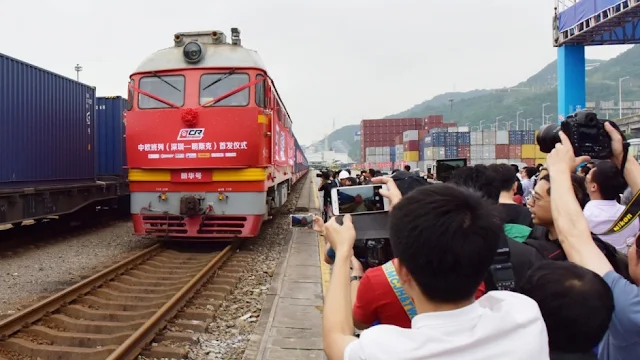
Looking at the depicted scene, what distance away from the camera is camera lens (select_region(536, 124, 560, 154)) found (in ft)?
7.26

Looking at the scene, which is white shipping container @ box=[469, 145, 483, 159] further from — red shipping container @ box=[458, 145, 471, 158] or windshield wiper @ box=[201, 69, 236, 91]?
windshield wiper @ box=[201, 69, 236, 91]

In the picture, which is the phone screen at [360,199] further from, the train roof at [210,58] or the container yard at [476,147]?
the container yard at [476,147]

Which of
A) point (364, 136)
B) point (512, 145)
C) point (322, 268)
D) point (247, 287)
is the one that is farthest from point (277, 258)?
point (364, 136)

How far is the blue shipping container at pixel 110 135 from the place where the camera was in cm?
1371

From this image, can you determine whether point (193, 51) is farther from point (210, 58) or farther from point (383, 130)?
point (383, 130)

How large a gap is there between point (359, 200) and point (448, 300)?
3.66 ft

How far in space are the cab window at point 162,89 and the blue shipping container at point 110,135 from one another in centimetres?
550

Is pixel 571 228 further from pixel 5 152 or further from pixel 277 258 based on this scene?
pixel 5 152

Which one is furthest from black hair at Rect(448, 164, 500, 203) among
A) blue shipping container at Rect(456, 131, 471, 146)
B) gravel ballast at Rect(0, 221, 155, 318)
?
blue shipping container at Rect(456, 131, 471, 146)

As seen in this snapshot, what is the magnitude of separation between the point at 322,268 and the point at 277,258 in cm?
138

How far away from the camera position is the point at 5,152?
29.5ft

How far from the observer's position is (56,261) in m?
8.20

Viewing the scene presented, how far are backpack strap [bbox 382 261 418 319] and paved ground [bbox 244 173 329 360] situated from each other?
256cm

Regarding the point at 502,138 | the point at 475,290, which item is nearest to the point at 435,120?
the point at 502,138
